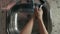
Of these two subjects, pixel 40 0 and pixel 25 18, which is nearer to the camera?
pixel 40 0

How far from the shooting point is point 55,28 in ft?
3.94

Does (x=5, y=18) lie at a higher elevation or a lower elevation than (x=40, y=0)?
lower

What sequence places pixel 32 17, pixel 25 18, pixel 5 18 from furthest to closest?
pixel 5 18, pixel 25 18, pixel 32 17

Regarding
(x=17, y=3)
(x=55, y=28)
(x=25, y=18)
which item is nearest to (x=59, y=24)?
(x=55, y=28)

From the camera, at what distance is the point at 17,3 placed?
3.14 feet

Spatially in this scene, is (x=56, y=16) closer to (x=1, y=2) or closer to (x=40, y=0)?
(x=40, y=0)

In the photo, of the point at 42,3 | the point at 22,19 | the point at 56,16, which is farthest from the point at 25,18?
the point at 56,16

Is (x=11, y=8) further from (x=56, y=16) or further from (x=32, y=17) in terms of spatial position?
(x=56, y=16)

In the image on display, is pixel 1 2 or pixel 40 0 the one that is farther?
pixel 1 2

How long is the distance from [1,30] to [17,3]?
352 mm

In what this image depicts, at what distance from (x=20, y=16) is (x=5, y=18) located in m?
0.18

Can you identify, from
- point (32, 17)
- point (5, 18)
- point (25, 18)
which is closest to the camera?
point (32, 17)

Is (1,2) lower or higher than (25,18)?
higher

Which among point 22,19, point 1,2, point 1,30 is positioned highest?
point 1,2
